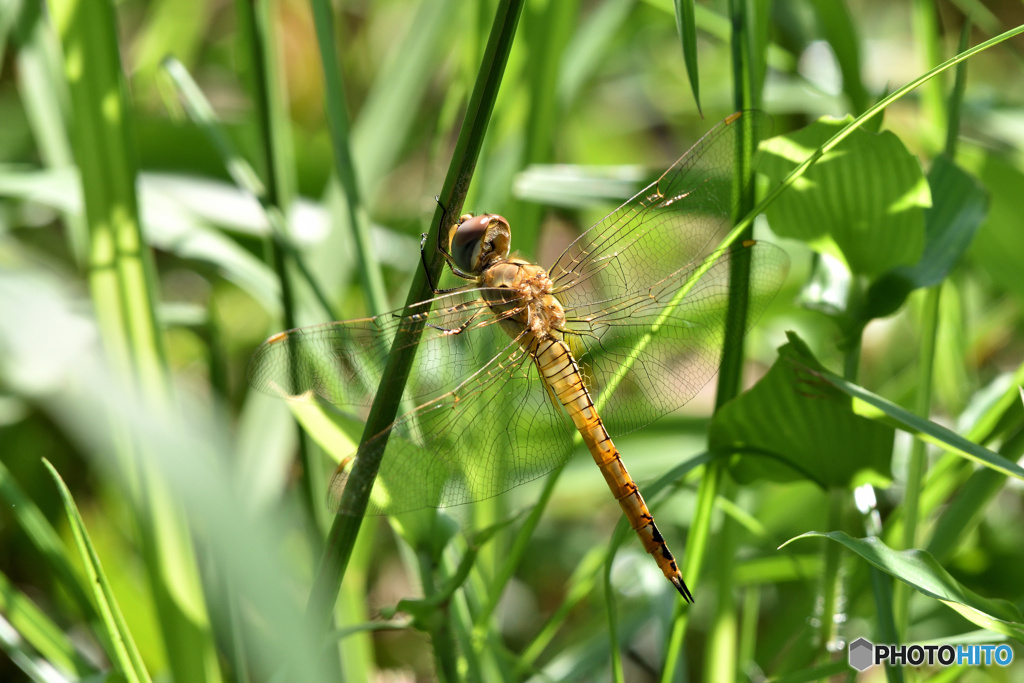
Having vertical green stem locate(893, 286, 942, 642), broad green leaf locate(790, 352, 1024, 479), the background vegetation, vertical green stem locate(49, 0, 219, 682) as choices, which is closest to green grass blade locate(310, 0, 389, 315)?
the background vegetation

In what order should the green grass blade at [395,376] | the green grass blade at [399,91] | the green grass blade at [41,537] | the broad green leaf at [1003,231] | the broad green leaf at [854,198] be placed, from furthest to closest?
the green grass blade at [399,91] → the broad green leaf at [1003,231] → the green grass blade at [41,537] → the broad green leaf at [854,198] → the green grass blade at [395,376]

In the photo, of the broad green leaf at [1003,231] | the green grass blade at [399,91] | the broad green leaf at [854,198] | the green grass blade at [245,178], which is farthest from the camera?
the green grass blade at [399,91]

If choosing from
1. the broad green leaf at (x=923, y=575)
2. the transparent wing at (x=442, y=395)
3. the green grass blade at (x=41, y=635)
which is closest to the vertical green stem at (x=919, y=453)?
the broad green leaf at (x=923, y=575)

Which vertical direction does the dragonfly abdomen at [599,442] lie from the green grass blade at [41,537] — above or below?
above

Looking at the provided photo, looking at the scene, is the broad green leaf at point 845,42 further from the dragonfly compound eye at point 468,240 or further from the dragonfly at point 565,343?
the dragonfly compound eye at point 468,240

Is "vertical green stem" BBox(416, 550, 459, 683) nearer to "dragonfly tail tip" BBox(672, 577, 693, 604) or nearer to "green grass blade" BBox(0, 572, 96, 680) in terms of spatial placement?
"dragonfly tail tip" BBox(672, 577, 693, 604)

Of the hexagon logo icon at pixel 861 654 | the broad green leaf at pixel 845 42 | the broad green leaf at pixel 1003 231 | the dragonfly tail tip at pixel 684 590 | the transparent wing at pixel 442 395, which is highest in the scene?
the broad green leaf at pixel 845 42

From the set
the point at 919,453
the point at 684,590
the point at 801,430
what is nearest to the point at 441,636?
the point at 684,590
